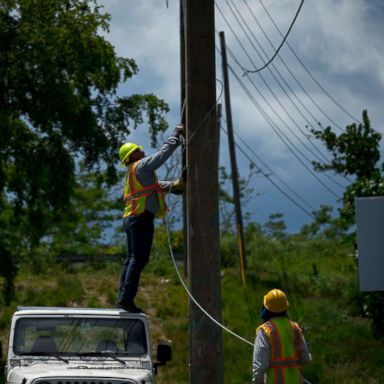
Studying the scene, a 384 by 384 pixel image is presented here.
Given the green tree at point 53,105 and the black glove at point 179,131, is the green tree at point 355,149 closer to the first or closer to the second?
the green tree at point 53,105

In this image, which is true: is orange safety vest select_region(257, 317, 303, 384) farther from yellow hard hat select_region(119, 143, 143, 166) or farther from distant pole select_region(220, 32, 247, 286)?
distant pole select_region(220, 32, 247, 286)

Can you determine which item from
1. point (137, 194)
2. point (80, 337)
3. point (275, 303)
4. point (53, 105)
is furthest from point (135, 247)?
point (53, 105)

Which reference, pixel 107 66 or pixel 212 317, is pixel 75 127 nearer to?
pixel 107 66

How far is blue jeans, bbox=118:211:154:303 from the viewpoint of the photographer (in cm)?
1234

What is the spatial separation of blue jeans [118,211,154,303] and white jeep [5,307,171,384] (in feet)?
0.92

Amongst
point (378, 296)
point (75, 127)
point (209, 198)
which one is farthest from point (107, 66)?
point (209, 198)

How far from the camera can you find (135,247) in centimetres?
1241

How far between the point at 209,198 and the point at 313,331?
16.6 m

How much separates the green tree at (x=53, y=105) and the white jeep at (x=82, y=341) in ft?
40.8

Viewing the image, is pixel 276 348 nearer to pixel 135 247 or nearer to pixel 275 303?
pixel 275 303

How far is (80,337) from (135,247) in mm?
1148

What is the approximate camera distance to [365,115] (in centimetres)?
2814

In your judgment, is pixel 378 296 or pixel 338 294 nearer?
pixel 378 296

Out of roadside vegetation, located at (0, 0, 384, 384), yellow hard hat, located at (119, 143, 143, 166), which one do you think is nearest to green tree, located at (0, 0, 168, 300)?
roadside vegetation, located at (0, 0, 384, 384)
